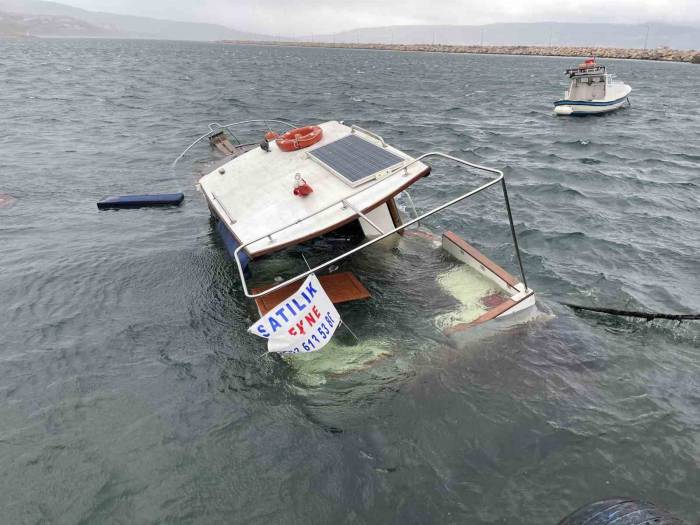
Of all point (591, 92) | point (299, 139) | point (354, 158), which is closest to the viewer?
point (354, 158)

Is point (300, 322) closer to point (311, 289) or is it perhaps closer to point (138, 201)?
point (311, 289)

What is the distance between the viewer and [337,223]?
9945 mm

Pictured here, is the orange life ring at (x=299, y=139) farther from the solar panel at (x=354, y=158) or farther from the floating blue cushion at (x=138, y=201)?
the floating blue cushion at (x=138, y=201)

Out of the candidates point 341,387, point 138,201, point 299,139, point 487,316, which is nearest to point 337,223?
point 341,387

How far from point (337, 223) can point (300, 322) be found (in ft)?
8.50

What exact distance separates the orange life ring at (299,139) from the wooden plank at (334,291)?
4.60m

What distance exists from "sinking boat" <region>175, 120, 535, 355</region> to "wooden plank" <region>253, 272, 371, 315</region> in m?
0.03

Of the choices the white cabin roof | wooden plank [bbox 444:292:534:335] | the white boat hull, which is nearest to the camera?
the white cabin roof

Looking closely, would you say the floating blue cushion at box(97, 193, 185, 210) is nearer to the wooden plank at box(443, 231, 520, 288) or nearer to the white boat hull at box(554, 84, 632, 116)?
the wooden plank at box(443, 231, 520, 288)

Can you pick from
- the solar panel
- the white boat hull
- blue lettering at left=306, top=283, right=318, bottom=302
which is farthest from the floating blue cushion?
the white boat hull

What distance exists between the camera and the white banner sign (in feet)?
27.1

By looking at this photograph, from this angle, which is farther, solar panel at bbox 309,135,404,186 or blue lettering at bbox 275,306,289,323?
solar panel at bbox 309,135,404,186

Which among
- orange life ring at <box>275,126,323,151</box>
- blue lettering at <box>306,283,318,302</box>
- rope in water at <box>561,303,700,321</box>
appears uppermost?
orange life ring at <box>275,126,323,151</box>

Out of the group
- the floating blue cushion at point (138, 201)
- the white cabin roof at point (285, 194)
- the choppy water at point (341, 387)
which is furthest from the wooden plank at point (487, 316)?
the floating blue cushion at point (138, 201)
